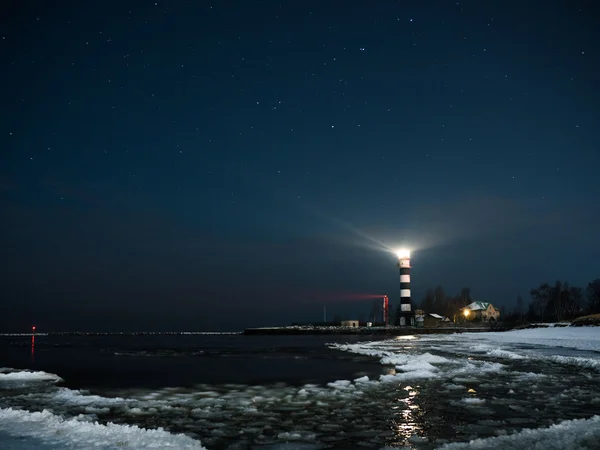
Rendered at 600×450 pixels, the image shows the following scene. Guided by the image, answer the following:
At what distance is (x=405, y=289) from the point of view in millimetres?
102000

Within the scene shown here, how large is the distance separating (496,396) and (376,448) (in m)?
5.47

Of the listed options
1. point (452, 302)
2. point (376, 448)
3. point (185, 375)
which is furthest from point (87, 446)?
point (452, 302)

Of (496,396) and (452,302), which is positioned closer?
(496,396)

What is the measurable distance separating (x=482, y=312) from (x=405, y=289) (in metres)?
38.2

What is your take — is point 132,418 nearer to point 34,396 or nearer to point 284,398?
point 284,398

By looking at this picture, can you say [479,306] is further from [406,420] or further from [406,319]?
[406,420]

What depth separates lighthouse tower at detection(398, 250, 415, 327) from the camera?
102m

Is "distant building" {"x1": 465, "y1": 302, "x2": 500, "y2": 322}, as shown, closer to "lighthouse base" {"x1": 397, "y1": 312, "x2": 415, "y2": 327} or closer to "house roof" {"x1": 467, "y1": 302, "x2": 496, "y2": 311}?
"house roof" {"x1": 467, "y1": 302, "x2": 496, "y2": 311}

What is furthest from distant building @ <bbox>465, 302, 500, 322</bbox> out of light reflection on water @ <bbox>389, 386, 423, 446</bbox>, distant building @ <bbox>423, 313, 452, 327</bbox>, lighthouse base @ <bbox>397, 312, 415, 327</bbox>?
light reflection on water @ <bbox>389, 386, 423, 446</bbox>

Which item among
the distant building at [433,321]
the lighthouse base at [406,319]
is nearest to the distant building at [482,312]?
the distant building at [433,321]

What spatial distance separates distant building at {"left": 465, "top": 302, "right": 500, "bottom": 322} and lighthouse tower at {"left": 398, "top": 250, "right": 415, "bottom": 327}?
32637 mm

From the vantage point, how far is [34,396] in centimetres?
1175

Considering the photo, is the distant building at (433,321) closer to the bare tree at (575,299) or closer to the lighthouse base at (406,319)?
the lighthouse base at (406,319)

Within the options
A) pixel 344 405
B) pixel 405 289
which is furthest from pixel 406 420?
pixel 405 289
